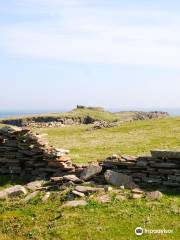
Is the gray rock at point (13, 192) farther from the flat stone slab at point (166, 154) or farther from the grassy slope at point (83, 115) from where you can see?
the grassy slope at point (83, 115)

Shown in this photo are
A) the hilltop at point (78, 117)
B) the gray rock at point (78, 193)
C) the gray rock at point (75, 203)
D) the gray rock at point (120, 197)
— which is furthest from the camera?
the hilltop at point (78, 117)

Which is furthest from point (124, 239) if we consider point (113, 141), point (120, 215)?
point (113, 141)

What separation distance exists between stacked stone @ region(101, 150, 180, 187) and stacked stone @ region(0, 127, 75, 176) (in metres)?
3.53

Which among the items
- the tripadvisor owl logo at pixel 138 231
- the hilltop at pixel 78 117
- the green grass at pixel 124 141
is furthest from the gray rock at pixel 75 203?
the hilltop at pixel 78 117

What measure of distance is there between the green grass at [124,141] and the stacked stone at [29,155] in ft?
14.7

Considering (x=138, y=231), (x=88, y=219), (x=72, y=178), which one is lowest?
(x=138, y=231)

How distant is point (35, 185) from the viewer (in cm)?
2650

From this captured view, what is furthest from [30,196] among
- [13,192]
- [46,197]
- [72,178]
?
[72,178]

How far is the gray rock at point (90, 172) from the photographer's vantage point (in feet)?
85.6

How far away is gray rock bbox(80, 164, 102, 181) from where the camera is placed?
85.6 feet

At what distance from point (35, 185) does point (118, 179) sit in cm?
501

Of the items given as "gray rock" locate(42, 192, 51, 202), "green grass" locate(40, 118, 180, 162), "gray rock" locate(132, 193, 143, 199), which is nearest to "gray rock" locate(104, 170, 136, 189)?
"gray rock" locate(132, 193, 143, 199)

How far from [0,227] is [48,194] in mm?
4155

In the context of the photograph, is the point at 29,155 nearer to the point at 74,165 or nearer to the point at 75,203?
the point at 74,165
